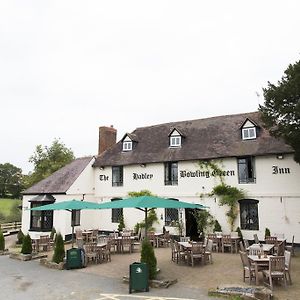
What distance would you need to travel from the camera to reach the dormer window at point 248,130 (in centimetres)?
2077

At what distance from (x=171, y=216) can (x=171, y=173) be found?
3.08 m

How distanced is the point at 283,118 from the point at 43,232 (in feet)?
59.0

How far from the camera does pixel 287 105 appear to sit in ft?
45.0

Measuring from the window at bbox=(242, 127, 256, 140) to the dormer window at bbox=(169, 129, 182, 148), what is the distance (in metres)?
4.72

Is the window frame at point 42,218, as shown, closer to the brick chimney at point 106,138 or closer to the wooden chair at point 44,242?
the wooden chair at point 44,242

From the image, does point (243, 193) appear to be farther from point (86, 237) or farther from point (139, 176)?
point (86, 237)

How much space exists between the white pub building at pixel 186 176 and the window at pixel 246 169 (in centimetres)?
6

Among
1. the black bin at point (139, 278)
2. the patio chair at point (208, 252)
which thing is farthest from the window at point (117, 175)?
the black bin at point (139, 278)

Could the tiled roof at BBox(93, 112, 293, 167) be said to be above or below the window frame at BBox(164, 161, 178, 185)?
above

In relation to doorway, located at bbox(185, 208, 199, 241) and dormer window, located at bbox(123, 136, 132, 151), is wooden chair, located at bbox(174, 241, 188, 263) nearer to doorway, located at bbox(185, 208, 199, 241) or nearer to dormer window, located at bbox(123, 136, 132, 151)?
doorway, located at bbox(185, 208, 199, 241)

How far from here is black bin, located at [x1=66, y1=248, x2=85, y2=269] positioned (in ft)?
45.4

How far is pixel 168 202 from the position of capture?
39.2 ft

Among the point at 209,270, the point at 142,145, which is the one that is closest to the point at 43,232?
the point at 142,145

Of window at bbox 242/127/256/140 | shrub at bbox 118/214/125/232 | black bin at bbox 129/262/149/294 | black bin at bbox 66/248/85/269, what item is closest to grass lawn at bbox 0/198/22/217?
shrub at bbox 118/214/125/232
